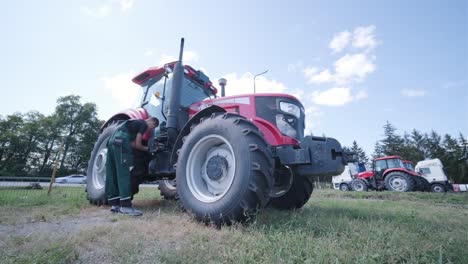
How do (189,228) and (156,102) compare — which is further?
(156,102)

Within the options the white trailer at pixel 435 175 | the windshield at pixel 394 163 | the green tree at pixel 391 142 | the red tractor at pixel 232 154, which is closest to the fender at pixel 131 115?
the red tractor at pixel 232 154

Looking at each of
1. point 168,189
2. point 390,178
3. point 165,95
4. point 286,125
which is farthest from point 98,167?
point 390,178

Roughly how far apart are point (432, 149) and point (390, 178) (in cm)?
5474

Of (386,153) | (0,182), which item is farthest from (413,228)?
(386,153)

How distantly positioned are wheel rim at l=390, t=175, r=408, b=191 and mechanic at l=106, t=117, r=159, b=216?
49.3 ft

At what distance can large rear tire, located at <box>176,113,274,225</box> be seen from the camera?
2525 millimetres

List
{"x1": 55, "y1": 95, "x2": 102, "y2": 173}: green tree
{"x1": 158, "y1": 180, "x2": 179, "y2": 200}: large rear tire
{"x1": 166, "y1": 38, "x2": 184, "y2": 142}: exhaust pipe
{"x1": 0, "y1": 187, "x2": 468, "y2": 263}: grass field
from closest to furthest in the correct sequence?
{"x1": 0, "y1": 187, "x2": 468, "y2": 263}: grass field
{"x1": 166, "y1": 38, "x2": 184, "y2": 142}: exhaust pipe
{"x1": 158, "y1": 180, "x2": 179, "y2": 200}: large rear tire
{"x1": 55, "y1": 95, "x2": 102, "y2": 173}: green tree

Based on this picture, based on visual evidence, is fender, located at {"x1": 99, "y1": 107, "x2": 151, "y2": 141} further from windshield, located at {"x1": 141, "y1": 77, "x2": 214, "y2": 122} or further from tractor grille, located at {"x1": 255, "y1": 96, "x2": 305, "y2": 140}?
tractor grille, located at {"x1": 255, "y1": 96, "x2": 305, "y2": 140}

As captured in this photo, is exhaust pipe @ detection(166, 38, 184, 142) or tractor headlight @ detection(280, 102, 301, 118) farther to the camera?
exhaust pipe @ detection(166, 38, 184, 142)

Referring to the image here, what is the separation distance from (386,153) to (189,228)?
7045 centimetres

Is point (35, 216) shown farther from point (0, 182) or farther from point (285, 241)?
point (0, 182)

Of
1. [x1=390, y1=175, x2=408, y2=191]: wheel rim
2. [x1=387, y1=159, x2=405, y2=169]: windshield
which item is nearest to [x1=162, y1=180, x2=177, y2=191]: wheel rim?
[x1=390, y1=175, x2=408, y2=191]: wheel rim

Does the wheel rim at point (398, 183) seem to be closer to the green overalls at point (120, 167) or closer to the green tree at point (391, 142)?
the green overalls at point (120, 167)

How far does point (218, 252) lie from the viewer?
1.81m
